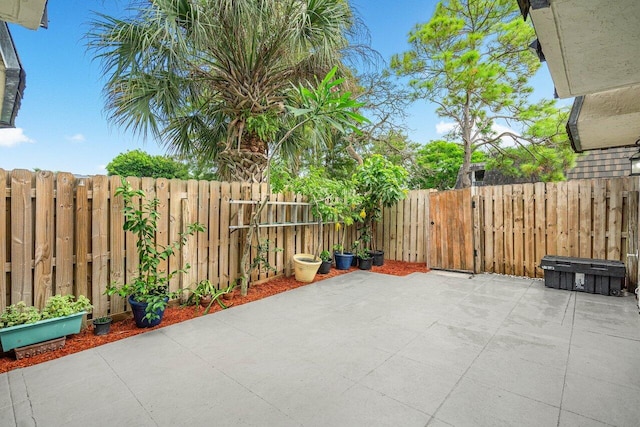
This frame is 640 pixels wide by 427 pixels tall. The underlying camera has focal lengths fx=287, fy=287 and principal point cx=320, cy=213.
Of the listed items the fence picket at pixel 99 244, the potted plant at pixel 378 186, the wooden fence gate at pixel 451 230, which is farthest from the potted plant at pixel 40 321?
the wooden fence gate at pixel 451 230

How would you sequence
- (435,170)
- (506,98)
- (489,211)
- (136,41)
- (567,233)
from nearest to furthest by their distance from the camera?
(136,41) → (567,233) → (489,211) → (506,98) → (435,170)

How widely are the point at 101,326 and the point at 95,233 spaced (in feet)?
2.95

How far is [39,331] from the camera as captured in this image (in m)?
2.34

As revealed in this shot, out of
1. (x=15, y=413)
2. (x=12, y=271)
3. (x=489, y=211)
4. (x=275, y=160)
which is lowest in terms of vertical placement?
(x=15, y=413)

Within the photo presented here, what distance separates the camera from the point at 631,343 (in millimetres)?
2488

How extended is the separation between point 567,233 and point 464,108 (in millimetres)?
5630

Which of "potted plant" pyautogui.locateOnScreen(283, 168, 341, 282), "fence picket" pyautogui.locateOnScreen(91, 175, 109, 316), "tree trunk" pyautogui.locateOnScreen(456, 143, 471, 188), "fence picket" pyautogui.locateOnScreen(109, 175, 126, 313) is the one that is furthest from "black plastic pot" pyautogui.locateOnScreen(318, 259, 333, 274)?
"tree trunk" pyautogui.locateOnScreen(456, 143, 471, 188)

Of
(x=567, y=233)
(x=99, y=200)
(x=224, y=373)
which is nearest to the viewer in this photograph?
(x=224, y=373)

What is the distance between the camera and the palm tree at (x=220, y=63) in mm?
4109

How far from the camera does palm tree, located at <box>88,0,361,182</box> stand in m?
4.11

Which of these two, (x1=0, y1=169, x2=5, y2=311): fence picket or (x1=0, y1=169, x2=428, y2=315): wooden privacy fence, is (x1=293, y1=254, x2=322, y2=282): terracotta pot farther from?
(x1=0, y1=169, x2=5, y2=311): fence picket

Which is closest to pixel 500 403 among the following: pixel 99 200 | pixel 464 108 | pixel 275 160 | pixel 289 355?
pixel 289 355

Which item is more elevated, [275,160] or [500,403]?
[275,160]

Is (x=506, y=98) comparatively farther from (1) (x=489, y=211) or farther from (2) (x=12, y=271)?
(2) (x=12, y=271)
